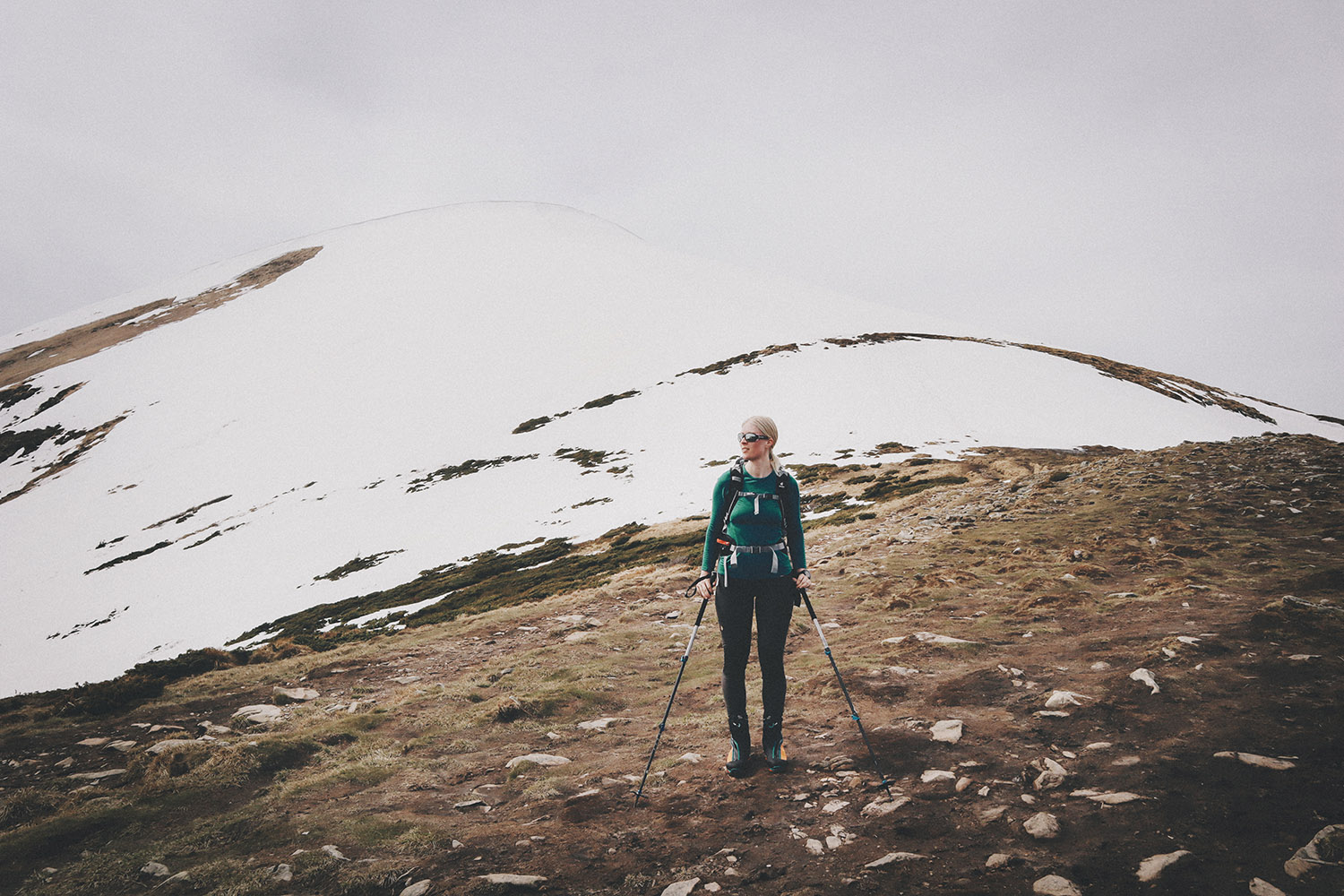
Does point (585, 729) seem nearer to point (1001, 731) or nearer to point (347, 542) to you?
point (1001, 731)

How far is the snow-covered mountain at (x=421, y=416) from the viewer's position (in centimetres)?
4391

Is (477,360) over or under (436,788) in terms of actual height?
over

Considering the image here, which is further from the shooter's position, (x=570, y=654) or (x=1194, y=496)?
(x=1194, y=496)

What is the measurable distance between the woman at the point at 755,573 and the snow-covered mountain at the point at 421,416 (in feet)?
104

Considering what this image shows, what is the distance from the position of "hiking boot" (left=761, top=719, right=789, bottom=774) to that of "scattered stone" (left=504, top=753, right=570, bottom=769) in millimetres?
2738

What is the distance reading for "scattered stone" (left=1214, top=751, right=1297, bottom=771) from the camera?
493cm

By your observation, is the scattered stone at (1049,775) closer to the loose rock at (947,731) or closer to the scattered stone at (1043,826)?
the scattered stone at (1043,826)

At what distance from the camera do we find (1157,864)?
13.6 feet

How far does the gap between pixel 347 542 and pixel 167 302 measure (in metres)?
155

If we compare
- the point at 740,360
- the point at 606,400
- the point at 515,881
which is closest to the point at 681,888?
the point at 515,881

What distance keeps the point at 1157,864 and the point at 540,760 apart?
20.7 feet

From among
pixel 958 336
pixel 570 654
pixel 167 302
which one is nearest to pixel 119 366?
pixel 167 302

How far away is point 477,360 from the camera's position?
107 meters

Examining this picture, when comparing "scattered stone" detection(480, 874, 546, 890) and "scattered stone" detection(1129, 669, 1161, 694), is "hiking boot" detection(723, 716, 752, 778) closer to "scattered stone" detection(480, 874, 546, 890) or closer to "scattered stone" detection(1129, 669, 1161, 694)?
"scattered stone" detection(480, 874, 546, 890)
